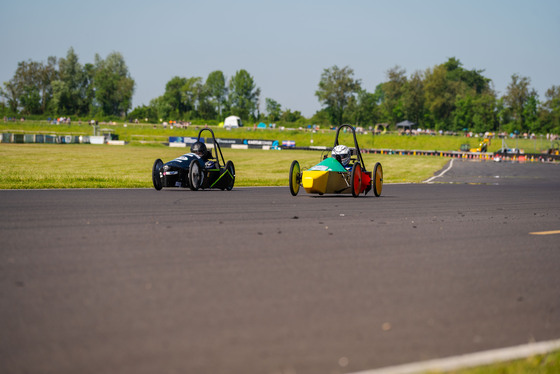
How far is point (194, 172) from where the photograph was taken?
58.3 feet

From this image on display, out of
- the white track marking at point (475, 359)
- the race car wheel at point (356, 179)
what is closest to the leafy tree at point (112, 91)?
the race car wheel at point (356, 179)

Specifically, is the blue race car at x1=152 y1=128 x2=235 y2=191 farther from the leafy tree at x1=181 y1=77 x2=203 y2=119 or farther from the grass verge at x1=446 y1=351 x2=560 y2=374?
the leafy tree at x1=181 y1=77 x2=203 y2=119

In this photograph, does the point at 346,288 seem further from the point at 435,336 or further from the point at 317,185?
the point at 317,185

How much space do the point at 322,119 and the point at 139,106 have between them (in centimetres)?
4499

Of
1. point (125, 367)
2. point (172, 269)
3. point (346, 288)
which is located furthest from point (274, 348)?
point (172, 269)

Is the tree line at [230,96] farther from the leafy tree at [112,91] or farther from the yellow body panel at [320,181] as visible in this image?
the yellow body panel at [320,181]

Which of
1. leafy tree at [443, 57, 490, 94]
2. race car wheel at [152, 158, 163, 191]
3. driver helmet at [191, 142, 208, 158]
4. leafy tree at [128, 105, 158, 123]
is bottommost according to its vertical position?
race car wheel at [152, 158, 163, 191]

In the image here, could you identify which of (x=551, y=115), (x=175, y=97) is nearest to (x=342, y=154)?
(x=551, y=115)

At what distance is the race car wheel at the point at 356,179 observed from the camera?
16234mm

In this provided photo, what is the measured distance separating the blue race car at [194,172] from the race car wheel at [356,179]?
3.62 meters

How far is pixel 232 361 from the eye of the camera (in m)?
3.60

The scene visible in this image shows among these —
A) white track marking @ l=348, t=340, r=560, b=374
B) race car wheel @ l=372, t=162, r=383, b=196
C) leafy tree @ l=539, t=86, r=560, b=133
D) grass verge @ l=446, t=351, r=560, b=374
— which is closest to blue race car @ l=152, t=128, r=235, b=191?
race car wheel @ l=372, t=162, r=383, b=196

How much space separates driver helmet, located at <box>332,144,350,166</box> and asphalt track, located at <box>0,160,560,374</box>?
676 centimetres

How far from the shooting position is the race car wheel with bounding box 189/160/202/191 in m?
17.6
